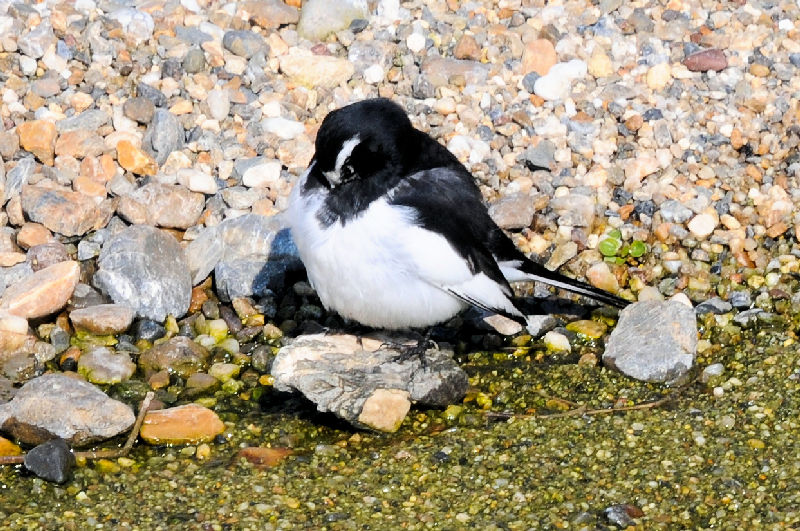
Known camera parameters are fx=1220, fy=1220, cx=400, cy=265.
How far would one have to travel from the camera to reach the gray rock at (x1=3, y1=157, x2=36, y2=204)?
6.59 metres

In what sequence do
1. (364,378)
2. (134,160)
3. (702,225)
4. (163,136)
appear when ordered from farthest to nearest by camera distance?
(163,136)
(134,160)
(702,225)
(364,378)

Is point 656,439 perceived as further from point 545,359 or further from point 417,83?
point 417,83

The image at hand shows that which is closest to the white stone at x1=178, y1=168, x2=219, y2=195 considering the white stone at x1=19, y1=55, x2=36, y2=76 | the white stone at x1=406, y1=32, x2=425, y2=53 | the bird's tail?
the white stone at x1=19, y1=55, x2=36, y2=76

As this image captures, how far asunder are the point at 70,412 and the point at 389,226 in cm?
156

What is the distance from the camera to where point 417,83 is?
7.47 meters

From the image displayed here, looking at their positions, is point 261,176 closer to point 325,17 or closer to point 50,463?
point 325,17

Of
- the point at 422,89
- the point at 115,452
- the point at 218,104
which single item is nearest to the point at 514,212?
the point at 422,89

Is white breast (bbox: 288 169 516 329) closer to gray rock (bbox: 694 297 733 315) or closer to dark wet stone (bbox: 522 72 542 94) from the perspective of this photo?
gray rock (bbox: 694 297 733 315)

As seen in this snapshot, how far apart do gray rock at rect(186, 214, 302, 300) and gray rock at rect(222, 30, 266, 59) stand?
1.48 meters

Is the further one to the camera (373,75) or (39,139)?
(373,75)

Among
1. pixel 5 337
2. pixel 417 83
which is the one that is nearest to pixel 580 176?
pixel 417 83

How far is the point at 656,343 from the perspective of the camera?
19.0 ft

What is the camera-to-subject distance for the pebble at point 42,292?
595cm

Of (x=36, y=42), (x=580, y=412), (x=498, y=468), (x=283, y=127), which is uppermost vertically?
(x=36, y=42)
